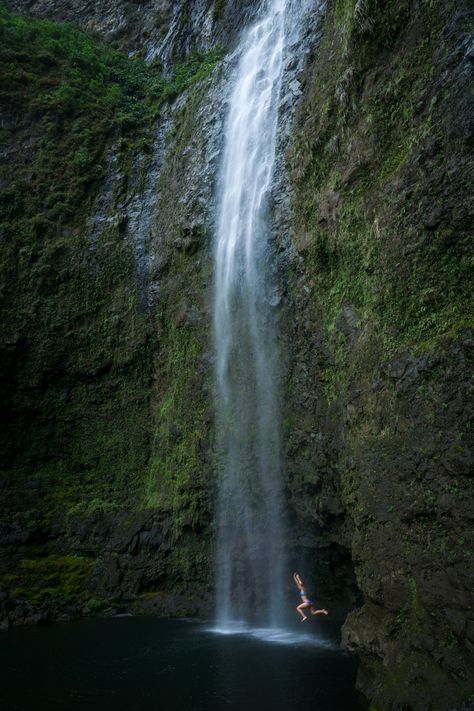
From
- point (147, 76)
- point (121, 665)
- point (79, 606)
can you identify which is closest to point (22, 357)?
point (79, 606)

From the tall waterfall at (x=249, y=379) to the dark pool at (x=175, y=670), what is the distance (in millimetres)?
1283

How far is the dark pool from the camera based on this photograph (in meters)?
8.16

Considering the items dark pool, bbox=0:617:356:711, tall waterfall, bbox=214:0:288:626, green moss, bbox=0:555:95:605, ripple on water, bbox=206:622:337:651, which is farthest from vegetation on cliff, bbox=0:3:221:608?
dark pool, bbox=0:617:356:711

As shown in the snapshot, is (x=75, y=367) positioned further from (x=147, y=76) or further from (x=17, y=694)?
(x=147, y=76)

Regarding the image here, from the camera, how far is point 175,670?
31.9 feet

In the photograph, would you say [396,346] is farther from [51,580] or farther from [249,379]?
[51,580]

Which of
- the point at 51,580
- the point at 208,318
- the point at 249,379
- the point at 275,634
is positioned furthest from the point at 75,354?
the point at 275,634

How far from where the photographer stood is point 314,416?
39.7 ft

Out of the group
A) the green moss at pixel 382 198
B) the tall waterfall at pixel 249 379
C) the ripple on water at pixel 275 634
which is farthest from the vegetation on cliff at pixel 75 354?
the green moss at pixel 382 198

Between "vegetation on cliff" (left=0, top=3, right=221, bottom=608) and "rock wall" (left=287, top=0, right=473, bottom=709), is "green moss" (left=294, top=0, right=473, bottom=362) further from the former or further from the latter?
"vegetation on cliff" (left=0, top=3, right=221, bottom=608)

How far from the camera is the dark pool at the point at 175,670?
816 cm

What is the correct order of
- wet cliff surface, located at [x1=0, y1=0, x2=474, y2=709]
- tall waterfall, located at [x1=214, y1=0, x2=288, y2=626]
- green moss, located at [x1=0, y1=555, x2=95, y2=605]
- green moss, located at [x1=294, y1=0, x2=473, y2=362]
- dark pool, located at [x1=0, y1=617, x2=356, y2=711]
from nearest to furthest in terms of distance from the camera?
1. wet cliff surface, located at [x1=0, y1=0, x2=474, y2=709]
2. dark pool, located at [x1=0, y1=617, x2=356, y2=711]
3. green moss, located at [x1=294, y1=0, x2=473, y2=362]
4. tall waterfall, located at [x1=214, y1=0, x2=288, y2=626]
5. green moss, located at [x1=0, y1=555, x2=95, y2=605]

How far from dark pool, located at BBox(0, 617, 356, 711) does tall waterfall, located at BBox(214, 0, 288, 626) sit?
1.28m

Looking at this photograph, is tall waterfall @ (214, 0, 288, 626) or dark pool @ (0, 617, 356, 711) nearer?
dark pool @ (0, 617, 356, 711)
